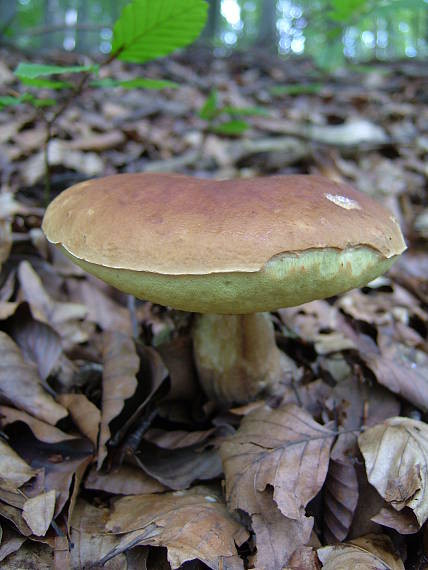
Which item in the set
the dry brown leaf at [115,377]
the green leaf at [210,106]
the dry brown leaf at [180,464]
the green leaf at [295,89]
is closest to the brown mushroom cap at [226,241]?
the dry brown leaf at [115,377]

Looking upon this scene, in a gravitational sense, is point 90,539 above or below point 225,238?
below

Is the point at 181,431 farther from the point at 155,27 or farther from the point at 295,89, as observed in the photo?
the point at 295,89

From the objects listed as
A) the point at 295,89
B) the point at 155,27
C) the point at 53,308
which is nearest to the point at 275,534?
the point at 53,308

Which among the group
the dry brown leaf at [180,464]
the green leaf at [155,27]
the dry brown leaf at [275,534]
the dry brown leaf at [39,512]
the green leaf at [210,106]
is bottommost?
the dry brown leaf at [180,464]

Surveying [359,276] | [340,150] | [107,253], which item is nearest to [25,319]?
[107,253]

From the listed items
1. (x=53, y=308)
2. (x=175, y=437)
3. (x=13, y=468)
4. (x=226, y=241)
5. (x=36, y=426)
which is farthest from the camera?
(x=53, y=308)

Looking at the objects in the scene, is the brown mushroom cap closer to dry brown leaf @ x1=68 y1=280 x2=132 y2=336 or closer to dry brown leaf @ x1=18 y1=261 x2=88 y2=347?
dry brown leaf @ x1=18 y1=261 x2=88 y2=347

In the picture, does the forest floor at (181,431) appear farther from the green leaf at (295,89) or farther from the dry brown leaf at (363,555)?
the green leaf at (295,89)
